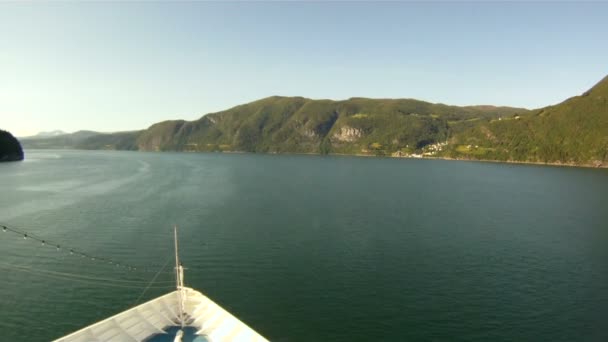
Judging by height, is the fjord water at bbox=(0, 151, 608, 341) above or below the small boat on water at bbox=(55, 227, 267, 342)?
below

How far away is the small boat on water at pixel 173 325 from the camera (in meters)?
25.8

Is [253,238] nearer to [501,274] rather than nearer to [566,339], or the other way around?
[501,274]

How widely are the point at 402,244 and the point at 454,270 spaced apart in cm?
1259

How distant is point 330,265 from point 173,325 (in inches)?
1032

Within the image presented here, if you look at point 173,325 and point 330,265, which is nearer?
point 173,325

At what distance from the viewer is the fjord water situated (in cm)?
3472

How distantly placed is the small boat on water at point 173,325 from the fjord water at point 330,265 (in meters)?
5.94

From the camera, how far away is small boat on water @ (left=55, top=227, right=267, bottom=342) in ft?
84.6

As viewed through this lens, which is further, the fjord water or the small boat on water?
the fjord water

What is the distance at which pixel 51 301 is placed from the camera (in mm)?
37844

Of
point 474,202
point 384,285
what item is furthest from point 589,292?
point 474,202

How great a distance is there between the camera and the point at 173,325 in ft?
94.3

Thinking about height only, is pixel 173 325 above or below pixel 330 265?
above

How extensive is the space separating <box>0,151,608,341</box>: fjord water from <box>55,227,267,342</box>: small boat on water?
5.94 metres
